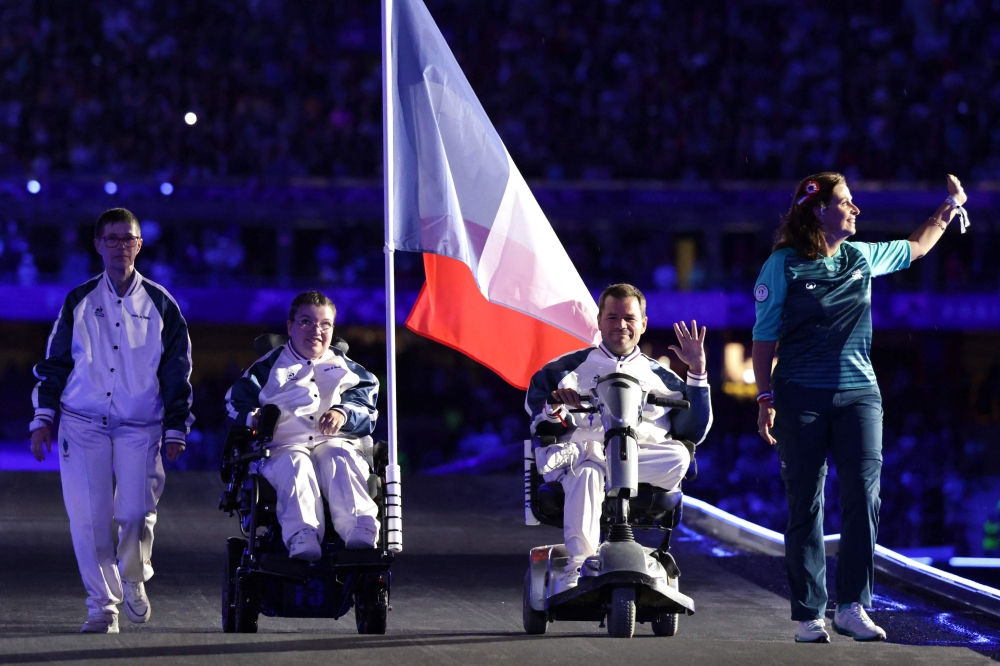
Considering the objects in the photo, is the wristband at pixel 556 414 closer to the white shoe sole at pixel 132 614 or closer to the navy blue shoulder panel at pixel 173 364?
the navy blue shoulder panel at pixel 173 364

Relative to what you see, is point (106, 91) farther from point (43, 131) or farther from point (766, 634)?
point (766, 634)

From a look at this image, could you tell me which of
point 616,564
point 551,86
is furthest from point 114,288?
point 551,86

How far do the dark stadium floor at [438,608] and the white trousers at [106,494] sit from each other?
351 millimetres

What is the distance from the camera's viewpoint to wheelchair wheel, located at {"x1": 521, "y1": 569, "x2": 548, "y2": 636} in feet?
17.2

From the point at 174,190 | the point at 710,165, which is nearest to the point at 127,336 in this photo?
the point at 174,190

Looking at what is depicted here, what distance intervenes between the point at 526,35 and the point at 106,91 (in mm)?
7819

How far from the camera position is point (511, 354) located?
629 centimetres

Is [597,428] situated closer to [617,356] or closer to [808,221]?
[617,356]

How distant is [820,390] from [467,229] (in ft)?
5.96

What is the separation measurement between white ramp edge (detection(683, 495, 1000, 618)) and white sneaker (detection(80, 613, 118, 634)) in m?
3.02

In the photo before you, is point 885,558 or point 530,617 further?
point 885,558

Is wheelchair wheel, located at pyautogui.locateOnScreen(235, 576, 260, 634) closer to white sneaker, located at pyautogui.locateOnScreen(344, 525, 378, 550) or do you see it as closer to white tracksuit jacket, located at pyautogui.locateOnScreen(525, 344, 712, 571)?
white sneaker, located at pyautogui.locateOnScreen(344, 525, 378, 550)

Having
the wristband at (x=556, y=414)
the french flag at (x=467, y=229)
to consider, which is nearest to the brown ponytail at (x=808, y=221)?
the wristband at (x=556, y=414)

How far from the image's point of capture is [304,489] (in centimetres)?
516
